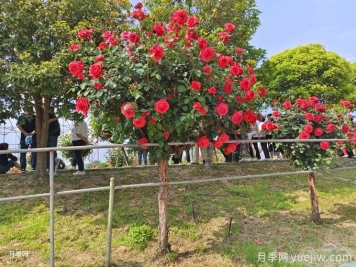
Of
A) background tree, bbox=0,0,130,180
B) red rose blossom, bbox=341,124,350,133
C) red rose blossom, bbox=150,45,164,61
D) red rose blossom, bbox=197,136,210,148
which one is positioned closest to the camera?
red rose blossom, bbox=150,45,164,61

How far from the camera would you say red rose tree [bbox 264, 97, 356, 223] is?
469 centimetres

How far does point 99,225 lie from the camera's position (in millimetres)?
4488

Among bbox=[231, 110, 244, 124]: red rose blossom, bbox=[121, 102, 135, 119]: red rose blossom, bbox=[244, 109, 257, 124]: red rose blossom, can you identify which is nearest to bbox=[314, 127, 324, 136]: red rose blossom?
bbox=[244, 109, 257, 124]: red rose blossom

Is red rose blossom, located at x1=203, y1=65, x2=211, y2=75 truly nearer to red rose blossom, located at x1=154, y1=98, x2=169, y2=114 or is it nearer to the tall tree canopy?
red rose blossom, located at x1=154, y1=98, x2=169, y2=114

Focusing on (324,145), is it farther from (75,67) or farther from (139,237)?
(75,67)

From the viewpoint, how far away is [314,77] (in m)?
15.3

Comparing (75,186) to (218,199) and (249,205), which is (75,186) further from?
(249,205)

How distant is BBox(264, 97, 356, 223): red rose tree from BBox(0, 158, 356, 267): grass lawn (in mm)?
711

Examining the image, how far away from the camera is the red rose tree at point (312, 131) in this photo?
15.4 ft

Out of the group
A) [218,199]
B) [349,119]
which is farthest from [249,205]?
[349,119]

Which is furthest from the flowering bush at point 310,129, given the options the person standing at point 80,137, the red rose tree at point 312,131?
the person standing at point 80,137

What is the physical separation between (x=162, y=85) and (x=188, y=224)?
2.21m

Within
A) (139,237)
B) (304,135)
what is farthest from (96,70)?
(304,135)

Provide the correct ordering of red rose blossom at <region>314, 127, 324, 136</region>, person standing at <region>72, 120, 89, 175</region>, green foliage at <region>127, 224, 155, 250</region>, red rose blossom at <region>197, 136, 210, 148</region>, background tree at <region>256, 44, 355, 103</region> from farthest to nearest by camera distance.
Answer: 1. background tree at <region>256, 44, 355, 103</region>
2. person standing at <region>72, 120, 89, 175</region>
3. red rose blossom at <region>314, 127, 324, 136</region>
4. green foliage at <region>127, 224, 155, 250</region>
5. red rose blossom at <region>197, 136, 210, 148</region>
